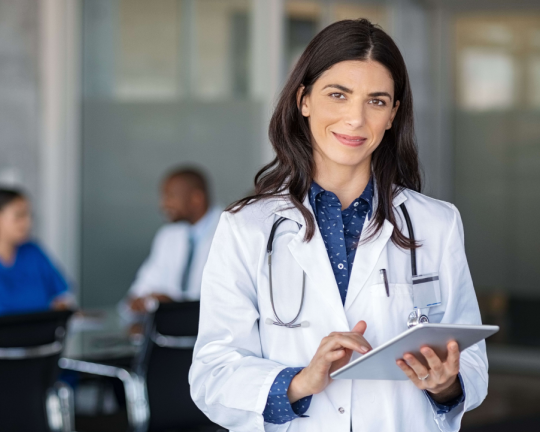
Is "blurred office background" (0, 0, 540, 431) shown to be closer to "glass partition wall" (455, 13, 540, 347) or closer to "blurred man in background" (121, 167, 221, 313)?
"glass partition wall" (455, 13, 540, 347)

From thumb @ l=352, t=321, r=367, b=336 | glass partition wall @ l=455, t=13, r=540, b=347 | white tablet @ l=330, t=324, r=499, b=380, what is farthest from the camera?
glass partition wall @ l=455, t=13, r=540, b=347

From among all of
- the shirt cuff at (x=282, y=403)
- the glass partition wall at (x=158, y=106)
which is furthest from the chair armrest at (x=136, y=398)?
the glass partition wall at (x=158, y=106)

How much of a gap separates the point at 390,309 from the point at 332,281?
0.13 m

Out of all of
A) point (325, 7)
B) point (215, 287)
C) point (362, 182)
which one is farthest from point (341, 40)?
point (325, 7)

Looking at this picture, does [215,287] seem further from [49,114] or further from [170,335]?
[49,114]

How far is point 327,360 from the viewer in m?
1.40

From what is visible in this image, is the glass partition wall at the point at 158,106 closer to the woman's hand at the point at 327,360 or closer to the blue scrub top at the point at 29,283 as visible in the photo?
the blue scrub top at the point at 29,283

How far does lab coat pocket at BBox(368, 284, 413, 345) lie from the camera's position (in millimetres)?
1564

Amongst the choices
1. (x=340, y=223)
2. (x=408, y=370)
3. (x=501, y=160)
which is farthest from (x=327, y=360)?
(x=501, y=160)

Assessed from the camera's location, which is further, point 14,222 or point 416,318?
point 14,222

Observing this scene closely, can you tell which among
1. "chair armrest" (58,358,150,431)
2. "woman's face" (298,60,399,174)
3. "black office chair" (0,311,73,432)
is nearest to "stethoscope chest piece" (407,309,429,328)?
"woman's face" (298,60,399,174)

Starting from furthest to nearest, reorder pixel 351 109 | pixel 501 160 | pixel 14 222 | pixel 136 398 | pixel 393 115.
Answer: pixel 501 160 < pixel 14 222 < pixel 136 398 < pixel 393 115 < pixel 351 109

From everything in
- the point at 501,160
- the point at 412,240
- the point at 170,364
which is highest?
the point at 501,160

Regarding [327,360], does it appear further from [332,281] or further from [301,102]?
[301,102]
